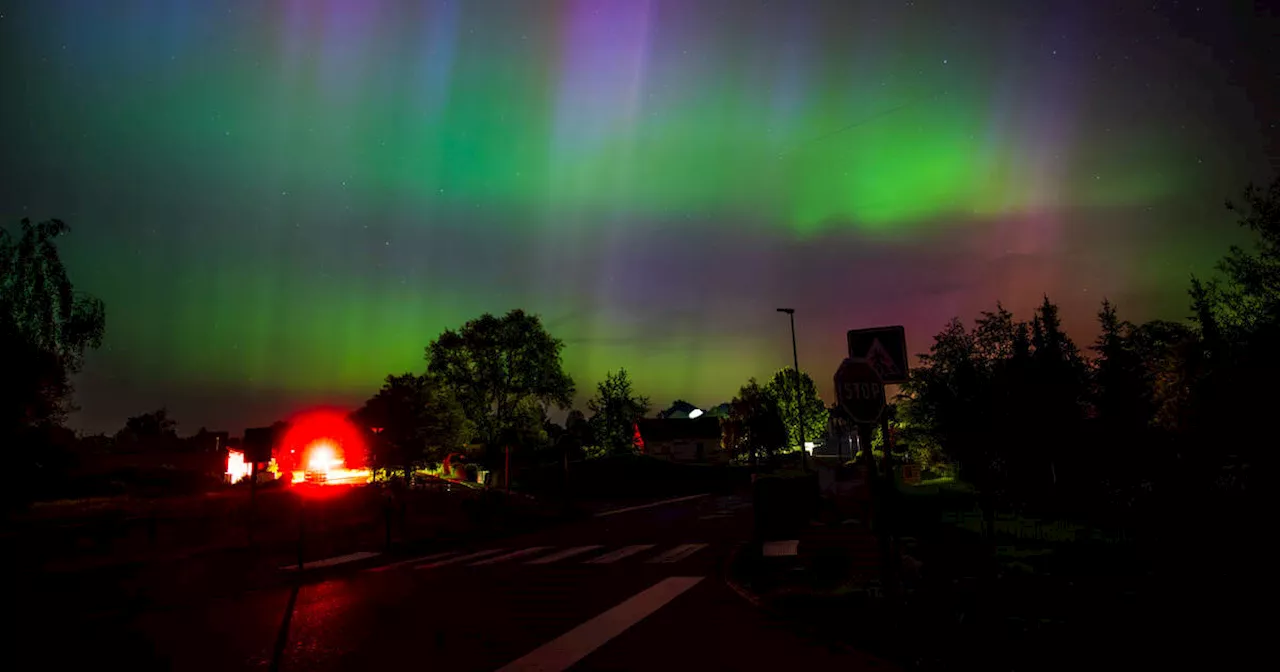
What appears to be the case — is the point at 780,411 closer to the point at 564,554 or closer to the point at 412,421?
the point at 412,421

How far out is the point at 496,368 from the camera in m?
57.1

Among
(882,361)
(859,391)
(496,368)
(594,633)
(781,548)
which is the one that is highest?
(496,368)

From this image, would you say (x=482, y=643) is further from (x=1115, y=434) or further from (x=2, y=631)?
(x=1115, y=434)

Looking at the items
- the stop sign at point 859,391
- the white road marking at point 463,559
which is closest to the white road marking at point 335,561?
the white road marking at point 463,559

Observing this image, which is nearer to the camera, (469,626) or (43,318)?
(469,626)

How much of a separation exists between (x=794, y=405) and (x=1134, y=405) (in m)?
61.6

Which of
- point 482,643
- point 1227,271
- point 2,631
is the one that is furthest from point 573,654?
point 1227,271

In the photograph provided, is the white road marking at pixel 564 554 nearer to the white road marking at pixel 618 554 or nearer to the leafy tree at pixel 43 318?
the white road marking at pixel 618 554

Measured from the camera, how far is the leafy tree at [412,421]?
43812 millimetres

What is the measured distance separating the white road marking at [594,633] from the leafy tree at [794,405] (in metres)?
75.5

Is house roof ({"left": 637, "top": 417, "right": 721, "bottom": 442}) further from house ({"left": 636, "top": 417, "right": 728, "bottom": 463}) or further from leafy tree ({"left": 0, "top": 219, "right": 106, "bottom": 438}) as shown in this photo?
leafy tree ({"left": 0, "top": 219, "right": 106, "bottom": 438})

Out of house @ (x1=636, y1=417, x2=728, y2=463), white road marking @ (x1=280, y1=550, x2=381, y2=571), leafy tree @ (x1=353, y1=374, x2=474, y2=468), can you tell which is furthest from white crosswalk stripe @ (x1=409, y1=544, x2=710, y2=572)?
house @ (x1=636, y1=417, x2=728, y2=463)

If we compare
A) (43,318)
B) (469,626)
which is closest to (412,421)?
(43,318)

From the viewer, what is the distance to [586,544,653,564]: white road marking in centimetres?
1309
